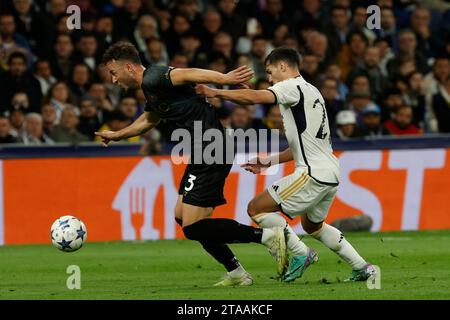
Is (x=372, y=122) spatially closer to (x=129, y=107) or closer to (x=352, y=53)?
(x=352, y=53)

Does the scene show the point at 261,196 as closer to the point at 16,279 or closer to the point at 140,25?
the point at 16,279

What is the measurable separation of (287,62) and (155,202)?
20.7ft

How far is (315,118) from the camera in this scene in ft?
31.4

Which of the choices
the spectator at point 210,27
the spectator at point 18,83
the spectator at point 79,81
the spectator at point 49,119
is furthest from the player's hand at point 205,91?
the spectator at point 210,27

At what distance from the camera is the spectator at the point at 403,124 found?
57.0 ft

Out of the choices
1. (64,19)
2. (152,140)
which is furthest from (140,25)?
(152,140)

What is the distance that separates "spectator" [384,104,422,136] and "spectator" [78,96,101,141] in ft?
14.9

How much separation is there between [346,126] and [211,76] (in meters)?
7.83

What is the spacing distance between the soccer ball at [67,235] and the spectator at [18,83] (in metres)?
5.86

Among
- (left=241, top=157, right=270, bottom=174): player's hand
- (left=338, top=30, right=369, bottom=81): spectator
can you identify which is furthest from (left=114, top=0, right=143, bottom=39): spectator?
(left=241, top=157, right=270, bottom=174): player's hand

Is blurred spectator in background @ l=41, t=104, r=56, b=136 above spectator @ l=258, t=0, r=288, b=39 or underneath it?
underneath

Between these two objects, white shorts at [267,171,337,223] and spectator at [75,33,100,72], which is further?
spectator at [75,33,100,72]

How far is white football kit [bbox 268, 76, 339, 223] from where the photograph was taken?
954 centimetres

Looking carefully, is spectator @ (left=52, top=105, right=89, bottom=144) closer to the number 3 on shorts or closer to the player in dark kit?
the player in dark kit
